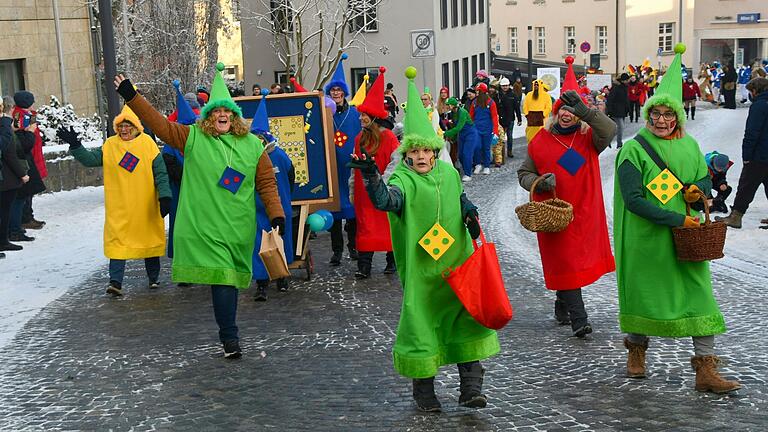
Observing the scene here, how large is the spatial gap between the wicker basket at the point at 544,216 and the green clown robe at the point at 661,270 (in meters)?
0.77

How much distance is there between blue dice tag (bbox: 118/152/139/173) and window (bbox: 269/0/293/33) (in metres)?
22.9

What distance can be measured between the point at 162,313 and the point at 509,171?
Result: 1402cm

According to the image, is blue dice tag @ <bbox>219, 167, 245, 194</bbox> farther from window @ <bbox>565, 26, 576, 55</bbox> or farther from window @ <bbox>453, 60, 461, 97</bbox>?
window @ <bbox>565, 26, 576, 55</bbox>

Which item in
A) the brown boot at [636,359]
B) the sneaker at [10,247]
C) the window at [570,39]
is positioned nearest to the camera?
the brown boot at [636,359]

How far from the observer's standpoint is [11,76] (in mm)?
26500

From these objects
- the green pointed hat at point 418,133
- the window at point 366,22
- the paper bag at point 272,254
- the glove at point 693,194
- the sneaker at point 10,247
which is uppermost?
the window at point 366,22

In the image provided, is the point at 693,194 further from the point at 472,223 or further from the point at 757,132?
the point at 757,132

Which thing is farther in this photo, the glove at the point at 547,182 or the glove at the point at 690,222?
the glove at the point at 547,182

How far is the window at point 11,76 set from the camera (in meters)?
26.3

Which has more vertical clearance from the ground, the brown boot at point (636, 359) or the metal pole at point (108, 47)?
the metal pole at point (108, 47)

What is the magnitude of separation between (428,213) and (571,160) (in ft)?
7.11

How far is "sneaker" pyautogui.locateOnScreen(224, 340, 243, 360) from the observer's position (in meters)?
8.50

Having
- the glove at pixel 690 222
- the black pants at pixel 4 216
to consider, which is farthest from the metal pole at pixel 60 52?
the glove at pixel 690 222

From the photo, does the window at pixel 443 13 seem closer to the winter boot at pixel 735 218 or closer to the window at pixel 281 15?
the window at pixel 281 15
